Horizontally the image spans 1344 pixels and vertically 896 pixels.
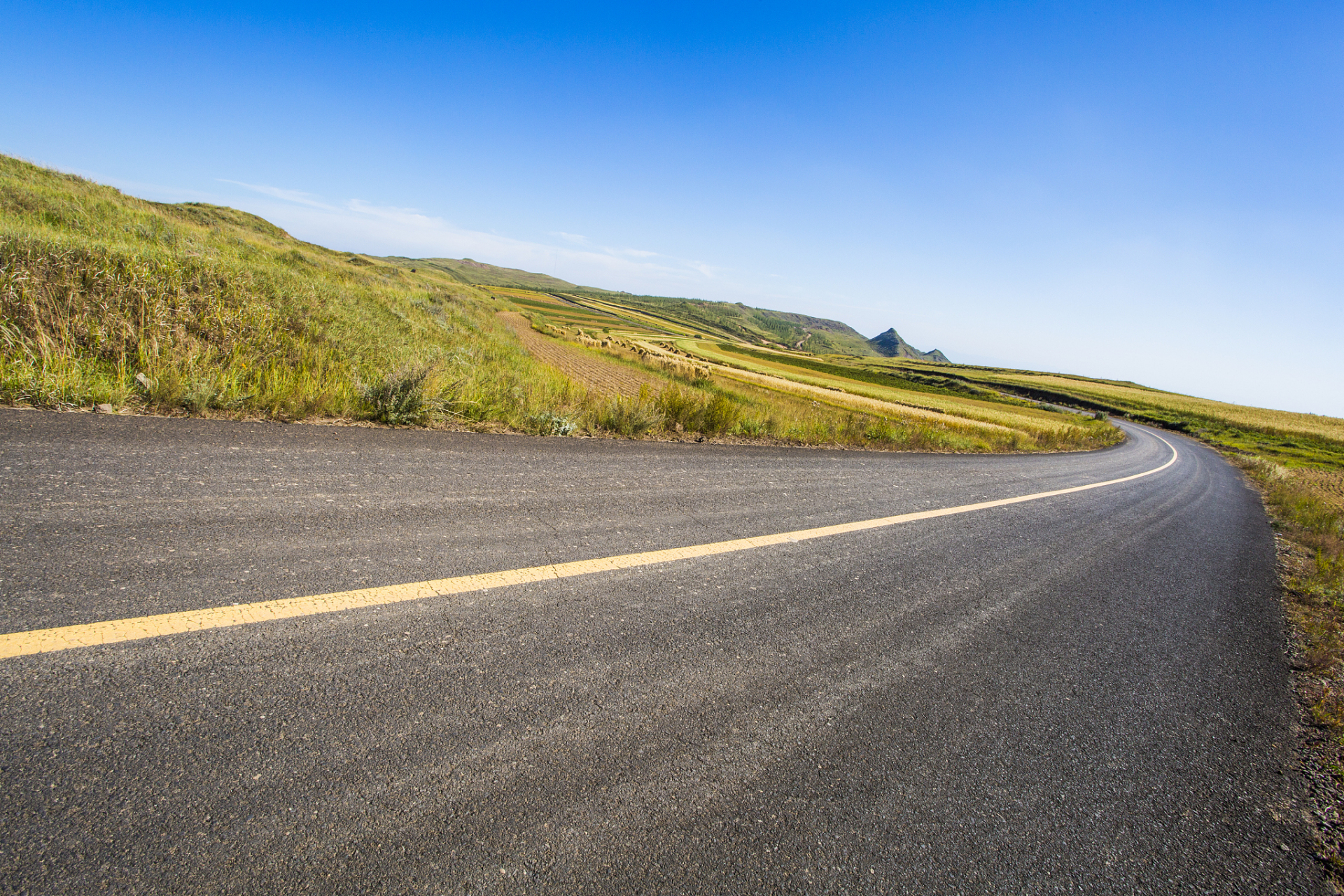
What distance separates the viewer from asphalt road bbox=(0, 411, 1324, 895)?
142cm

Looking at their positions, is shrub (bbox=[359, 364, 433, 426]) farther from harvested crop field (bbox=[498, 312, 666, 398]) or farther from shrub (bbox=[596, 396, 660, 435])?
harvested crop field (bbox=[498, 312, 666, 398])

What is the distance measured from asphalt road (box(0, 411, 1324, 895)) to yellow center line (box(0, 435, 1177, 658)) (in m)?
0.06

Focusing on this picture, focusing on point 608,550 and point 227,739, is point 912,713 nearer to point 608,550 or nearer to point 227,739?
point 608,550

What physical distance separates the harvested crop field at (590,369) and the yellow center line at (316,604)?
1145cm

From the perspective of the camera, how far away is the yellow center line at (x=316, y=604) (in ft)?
5.86

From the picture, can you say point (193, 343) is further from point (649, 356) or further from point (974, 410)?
point (974, 410)

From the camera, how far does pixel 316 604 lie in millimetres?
2281

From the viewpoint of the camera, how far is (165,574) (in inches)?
90.4

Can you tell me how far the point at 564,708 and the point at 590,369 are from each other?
81.9 ft

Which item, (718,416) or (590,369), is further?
(590,369)

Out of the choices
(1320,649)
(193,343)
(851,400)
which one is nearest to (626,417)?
(193,343)

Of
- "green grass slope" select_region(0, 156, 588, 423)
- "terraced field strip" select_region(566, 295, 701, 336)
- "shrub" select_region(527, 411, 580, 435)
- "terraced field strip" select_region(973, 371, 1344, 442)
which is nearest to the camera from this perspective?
"green grass slope" select_region(0, 156, 588, 423)

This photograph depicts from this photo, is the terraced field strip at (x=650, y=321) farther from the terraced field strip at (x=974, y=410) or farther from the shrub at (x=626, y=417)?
the shrub at (x=626, y=417)

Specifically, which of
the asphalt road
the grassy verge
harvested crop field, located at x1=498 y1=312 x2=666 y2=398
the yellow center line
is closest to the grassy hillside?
the asphalt road
